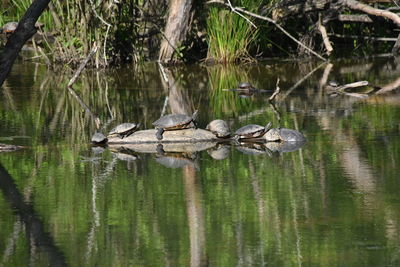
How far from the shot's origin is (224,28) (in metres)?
16.7

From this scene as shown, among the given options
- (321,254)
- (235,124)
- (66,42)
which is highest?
(66,42)

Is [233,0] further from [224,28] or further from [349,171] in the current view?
[349,171]

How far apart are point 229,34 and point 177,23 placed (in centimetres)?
108

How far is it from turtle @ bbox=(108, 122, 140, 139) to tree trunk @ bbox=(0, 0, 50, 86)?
1370mm

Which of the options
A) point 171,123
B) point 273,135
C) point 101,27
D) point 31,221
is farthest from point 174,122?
point 101,27

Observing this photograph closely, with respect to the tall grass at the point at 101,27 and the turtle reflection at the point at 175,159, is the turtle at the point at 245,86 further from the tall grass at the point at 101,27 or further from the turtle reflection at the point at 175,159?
the turtle reflection at the point at 175,159

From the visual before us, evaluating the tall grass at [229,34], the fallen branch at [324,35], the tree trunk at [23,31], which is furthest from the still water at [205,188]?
the fallen branch at [324,35]

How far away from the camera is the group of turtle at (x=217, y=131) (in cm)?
988

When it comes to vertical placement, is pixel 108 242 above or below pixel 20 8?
below

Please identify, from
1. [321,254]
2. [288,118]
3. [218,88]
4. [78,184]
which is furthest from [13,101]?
[321,254]

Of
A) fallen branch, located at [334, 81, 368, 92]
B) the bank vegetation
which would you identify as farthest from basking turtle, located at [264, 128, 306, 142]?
the bank vegetation

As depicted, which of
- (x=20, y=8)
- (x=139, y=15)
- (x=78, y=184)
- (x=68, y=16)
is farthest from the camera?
(x=20, y=8)

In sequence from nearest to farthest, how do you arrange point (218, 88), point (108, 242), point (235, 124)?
point (108, 242)
point (235, 124)
point (218, 88)

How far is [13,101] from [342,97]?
14.9 ft
